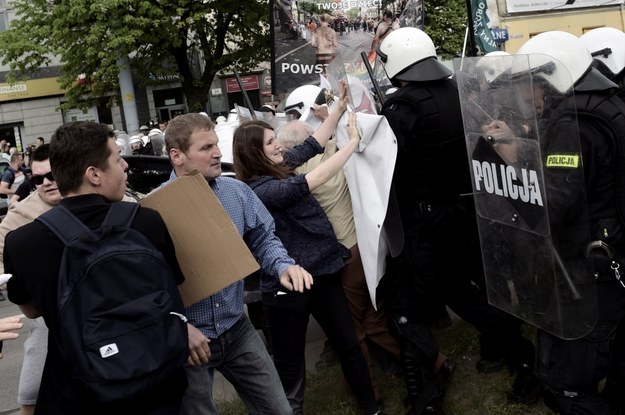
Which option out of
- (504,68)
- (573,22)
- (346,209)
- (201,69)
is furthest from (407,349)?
(201,69)

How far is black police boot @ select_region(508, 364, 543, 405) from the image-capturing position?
A: 3.57m

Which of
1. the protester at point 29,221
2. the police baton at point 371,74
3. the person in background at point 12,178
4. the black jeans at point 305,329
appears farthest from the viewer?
the person in background at point 12,178

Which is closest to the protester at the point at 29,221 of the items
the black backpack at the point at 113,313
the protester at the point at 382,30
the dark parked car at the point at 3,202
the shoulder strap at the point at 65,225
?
the shoulder strap at the point at 65,225

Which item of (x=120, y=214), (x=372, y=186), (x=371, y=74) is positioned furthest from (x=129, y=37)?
(x=120, y=214)

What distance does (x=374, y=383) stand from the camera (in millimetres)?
3814

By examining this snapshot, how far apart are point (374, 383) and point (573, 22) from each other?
24308 mm

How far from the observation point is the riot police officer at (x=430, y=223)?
134 inches

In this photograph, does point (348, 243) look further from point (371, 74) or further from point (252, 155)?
point (371, 74)

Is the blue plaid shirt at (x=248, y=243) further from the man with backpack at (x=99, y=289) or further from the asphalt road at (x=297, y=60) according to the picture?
the asphalt road at (x=297, y=60)

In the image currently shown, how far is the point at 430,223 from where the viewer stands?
11.2ft

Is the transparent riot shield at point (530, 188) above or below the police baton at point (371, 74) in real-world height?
below

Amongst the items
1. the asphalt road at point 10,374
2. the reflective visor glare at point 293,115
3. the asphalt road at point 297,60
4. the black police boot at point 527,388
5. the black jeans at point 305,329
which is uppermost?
the asphalt road at point 297,60

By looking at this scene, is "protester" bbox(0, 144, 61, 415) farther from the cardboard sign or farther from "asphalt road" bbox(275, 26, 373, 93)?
"asphalt road" bbox(275, 26, 373, 93)

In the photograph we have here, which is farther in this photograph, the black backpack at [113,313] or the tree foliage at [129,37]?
the tree foliage at [129,37]
